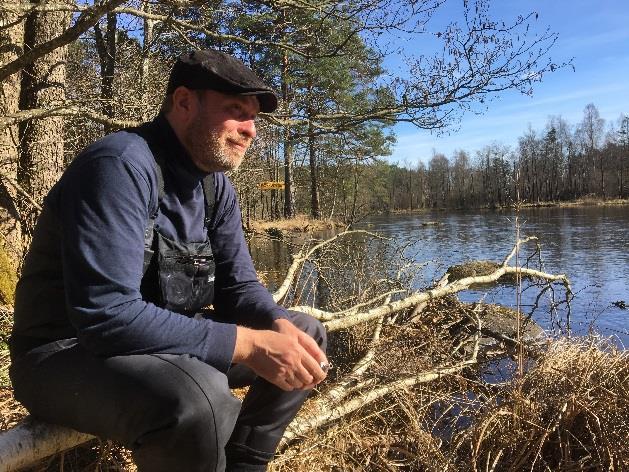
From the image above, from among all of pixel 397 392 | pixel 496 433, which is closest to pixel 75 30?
pixel 397 392

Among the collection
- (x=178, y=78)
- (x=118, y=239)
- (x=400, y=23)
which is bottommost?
(x=118, y=239)

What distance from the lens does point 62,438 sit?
186cm

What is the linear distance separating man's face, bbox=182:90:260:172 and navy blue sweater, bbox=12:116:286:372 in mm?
64

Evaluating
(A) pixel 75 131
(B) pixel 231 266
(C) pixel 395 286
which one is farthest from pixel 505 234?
(B) pixel 231 266

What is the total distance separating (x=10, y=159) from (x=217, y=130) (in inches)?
168

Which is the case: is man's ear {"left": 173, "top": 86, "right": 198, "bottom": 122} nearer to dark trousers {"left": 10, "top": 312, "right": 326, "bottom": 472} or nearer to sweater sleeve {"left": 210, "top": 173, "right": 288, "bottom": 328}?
sweater sleeve {"left": 210, "top": 173, "right": 288, "bottom": 328}

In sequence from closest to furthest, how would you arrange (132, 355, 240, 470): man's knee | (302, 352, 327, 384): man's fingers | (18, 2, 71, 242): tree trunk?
1. (132, 355, 240, 470): man's knee
2. (302, 352, 327, 384): man's fingers
3. (18, 2, 71, 242): tree trunk

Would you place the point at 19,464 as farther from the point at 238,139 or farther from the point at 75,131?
the point at 75,131

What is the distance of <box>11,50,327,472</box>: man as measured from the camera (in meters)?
1.61

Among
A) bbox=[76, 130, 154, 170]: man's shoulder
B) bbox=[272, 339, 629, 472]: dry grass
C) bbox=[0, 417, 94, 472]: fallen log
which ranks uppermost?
bbox=[76, 130, 154, 170]: man's shoulder

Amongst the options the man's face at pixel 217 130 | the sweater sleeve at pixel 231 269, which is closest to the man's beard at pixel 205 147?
the man's face at pixel 217 130

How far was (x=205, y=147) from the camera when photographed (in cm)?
207

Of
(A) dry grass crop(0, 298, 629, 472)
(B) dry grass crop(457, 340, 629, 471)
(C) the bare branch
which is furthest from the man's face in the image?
(C) the bare branch

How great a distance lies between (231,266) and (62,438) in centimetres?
94
